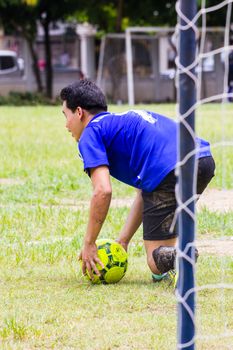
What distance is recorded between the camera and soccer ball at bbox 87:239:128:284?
18.5 ft

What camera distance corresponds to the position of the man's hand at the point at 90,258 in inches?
214

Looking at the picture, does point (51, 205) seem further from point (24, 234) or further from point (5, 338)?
point (5, 338)

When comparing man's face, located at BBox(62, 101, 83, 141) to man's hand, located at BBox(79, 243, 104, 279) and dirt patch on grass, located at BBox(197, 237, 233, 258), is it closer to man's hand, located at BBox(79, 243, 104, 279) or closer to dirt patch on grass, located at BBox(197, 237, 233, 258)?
man's hand, located at BBox(79, 243, 104, 279)

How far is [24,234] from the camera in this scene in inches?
286

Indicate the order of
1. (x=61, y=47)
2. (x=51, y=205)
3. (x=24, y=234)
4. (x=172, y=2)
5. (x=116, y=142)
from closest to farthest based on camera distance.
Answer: (x=116, y=142), (x=24, y=234), (x=51, y=205), (x=172, y=2), (x=61, y=47)

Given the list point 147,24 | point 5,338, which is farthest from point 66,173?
point 147,24

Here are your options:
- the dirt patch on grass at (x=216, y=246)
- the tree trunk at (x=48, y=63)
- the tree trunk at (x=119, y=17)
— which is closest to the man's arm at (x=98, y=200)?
the dirt patch on grass at (x=216, y=246)

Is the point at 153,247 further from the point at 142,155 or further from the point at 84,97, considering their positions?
the point at 84,97

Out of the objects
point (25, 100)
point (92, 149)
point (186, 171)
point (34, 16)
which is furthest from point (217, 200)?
point (34, 16)

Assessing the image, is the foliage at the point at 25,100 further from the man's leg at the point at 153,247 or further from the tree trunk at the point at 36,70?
the man's leg at the point at 153,247

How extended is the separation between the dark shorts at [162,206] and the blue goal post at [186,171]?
2.10 meters

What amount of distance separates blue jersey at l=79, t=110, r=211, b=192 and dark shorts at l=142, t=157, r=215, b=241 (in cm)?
5

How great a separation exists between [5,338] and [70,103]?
1666 millimetres

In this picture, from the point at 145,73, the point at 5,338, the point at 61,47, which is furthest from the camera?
the point at 61,47
